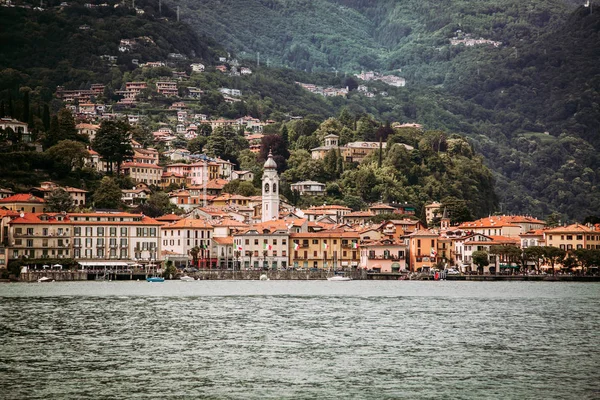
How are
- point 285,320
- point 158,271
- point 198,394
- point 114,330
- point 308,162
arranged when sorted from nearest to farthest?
point 198,394 → point 114,330 → point 285,320 → point 158,271 → point 308,162

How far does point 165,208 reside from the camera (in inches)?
6216

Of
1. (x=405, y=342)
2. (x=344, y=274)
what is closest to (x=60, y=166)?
(x=344, y=274)

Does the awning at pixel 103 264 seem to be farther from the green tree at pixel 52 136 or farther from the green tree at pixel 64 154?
the green tree at pixel 52 136

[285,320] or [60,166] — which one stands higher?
[60,166]

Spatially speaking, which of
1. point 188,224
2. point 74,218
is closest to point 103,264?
point 74,218

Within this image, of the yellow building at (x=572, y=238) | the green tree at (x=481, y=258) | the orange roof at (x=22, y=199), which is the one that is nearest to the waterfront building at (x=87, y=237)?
the orange roof at (x=22, y=199)

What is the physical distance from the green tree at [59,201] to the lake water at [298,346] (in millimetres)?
45099

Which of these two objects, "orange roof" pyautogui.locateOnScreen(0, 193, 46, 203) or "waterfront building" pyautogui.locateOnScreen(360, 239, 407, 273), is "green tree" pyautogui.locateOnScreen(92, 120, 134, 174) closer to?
"orange roof" pyautogui.locateOnScreen(0, 193, 46, 203)

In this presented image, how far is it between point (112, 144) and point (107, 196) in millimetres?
18243

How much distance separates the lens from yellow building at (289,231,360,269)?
13250cm

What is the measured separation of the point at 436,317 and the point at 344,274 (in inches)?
2275

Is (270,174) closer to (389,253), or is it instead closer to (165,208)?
(165,208)

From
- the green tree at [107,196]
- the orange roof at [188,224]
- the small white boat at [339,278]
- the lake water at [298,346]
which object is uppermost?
the green tree at [107,196]

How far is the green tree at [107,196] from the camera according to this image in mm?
144750
